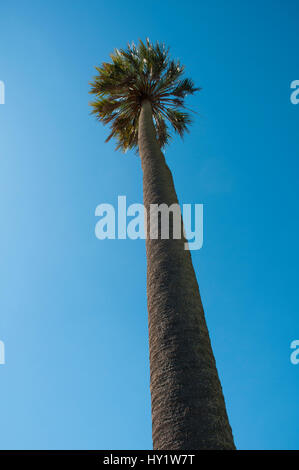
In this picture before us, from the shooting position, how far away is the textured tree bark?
120 inches

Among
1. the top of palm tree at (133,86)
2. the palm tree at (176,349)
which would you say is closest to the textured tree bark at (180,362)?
the palm tree at (176,349)

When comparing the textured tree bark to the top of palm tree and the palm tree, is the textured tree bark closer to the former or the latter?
the palm tree

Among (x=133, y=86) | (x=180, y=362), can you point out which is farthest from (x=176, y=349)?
(x=133, y=86)

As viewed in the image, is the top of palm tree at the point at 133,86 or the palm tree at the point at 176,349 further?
the top of palm tree at the point at 133,86

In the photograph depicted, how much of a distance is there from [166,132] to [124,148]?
164 cm

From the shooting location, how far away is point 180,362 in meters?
3.50

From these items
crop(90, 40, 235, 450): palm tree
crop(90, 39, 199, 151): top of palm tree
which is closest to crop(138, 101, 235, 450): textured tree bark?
crop(90, 40, 235, 450): palm tree

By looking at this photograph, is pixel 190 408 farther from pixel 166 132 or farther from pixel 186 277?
pixel 166 132

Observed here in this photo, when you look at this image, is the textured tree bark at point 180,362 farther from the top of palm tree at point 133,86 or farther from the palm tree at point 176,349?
the top of palm tree at point 133,86

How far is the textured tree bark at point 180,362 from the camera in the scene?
305cm

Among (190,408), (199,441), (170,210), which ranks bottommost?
(199,441)

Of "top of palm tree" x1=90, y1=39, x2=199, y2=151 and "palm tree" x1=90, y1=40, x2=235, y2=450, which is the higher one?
"top of palm tree" x1=90, y1=39, x2=199, y2=151
